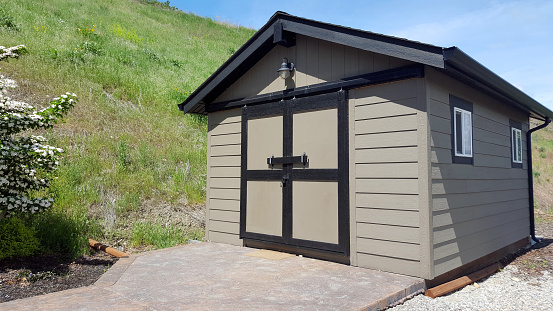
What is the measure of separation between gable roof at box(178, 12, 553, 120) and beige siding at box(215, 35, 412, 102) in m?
0.19

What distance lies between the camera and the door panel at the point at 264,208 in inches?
215

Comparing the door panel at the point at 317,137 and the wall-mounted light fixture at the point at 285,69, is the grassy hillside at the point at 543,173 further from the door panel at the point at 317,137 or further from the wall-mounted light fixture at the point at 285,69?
the wall-mounted light fixture at the point at 285,69

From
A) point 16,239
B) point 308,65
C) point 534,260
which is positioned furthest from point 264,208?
point 534,260

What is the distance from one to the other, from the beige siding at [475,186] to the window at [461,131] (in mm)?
92

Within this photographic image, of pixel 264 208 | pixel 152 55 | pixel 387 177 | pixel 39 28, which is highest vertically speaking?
pixel 39 28

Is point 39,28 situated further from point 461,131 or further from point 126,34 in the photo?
point 461,131

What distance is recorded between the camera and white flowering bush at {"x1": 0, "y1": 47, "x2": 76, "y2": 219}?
4.67 m

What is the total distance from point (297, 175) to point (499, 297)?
2.69 meters

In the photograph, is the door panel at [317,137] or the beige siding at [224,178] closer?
the door panel at [317,137]

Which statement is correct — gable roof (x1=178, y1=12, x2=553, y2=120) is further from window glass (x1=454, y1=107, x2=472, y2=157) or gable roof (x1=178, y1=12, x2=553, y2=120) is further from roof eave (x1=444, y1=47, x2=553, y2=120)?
window glass (x1=454, y1=107, x2=472, y2=157)

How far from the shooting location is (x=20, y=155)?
4.70 metres

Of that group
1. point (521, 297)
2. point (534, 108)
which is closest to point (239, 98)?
point (521, 297)

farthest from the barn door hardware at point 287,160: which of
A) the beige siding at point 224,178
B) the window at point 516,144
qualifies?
the window at point 516,144

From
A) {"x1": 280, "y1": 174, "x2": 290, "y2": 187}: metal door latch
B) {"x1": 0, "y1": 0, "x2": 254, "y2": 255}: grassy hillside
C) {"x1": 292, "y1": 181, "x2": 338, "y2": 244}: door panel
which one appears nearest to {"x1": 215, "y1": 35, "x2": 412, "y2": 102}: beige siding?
{"x1": 280, "y1": 174, "x2": 290, "y2": 187}: metal door latch
